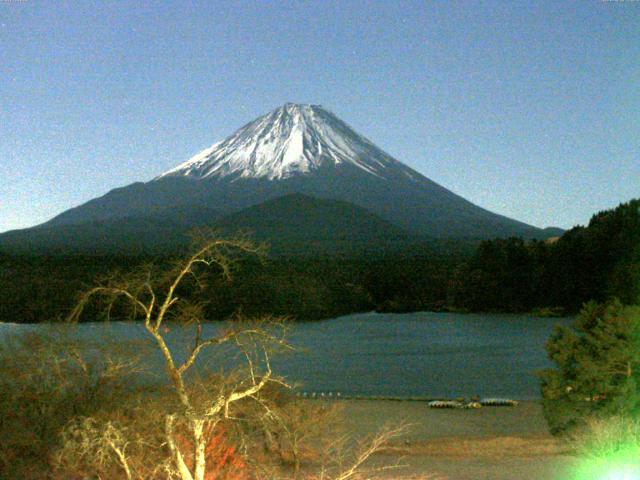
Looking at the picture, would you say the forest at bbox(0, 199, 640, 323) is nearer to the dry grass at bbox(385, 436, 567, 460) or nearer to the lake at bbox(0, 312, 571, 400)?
the lake at bbox(0, 312, 571, 400)

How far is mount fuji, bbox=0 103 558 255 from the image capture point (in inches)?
Result: 2249

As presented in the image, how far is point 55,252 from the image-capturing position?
123 ft

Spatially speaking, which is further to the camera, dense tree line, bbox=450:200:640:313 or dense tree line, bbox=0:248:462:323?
dense tree line, bbox=450:200:640:313

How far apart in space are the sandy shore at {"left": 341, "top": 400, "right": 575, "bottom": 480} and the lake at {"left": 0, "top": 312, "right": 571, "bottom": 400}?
1.62 m

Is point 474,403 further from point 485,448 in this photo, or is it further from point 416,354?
point 416,354

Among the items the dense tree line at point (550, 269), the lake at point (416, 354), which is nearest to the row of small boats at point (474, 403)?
the lake at point (416, 354)

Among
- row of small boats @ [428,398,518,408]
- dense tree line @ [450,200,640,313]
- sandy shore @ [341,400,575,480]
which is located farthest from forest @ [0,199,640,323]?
sandy shore @ [341,400,575,480]

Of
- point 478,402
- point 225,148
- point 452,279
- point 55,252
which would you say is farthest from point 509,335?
point 225,148

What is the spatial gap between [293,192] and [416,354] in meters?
38.4

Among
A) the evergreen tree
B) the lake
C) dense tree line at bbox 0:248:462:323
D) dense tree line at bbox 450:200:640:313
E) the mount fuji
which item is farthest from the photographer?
the mount fuji

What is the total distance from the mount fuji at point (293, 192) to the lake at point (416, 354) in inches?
713

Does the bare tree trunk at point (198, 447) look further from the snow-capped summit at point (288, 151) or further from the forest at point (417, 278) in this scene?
the snow-capped summit at point (288, 151)

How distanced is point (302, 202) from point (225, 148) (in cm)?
2084

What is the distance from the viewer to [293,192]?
65.2m
